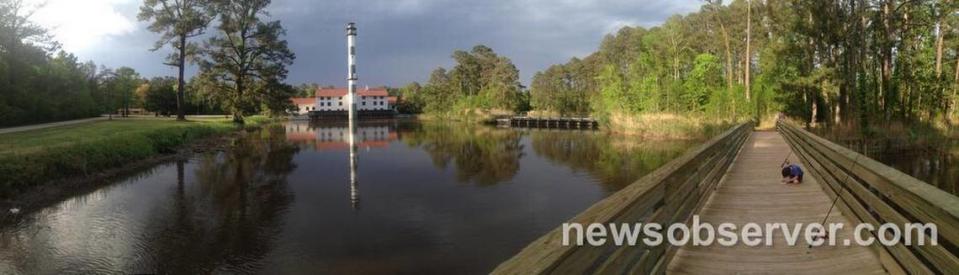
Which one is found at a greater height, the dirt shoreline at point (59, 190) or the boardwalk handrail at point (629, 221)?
the boardwalk handrail at point (629, 221)

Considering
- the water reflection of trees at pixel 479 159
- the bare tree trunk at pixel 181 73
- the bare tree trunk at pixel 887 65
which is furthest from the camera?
the bare tree trunk at pixel 181 73

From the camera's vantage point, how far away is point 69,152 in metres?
15.5

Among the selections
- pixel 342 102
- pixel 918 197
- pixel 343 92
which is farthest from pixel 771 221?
pixel 343 92

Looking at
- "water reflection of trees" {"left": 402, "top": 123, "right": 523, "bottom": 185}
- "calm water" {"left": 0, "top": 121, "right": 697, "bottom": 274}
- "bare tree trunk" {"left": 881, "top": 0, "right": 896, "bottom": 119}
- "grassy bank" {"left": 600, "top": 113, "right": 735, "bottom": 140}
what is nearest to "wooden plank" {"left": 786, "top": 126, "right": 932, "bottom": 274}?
"calm water" {"left": 0, "top": 121, "right": 697, "bottom": 274}

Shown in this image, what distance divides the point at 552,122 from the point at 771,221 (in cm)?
5091

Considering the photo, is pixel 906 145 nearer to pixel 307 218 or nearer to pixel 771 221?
pixel 771 221

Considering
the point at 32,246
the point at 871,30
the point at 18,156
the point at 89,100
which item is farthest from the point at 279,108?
the point at 871,30

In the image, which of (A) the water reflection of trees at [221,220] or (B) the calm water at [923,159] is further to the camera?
(B) the calm water at [923,159]

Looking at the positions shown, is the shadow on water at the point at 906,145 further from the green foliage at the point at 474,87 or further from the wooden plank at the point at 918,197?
the green foliage at the point at 474,87

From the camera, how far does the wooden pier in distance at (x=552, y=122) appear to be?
51438 millimetres

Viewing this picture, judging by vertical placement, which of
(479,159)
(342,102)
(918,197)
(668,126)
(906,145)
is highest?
(342,102)

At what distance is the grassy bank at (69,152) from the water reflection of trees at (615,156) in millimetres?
14983

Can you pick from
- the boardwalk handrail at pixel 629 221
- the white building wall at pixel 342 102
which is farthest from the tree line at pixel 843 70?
the white building wall at pixel 342 102

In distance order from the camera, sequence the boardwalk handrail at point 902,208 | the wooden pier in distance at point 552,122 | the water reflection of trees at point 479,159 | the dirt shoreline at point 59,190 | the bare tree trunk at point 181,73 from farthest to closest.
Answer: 1. the wooden pier in distance at point 552,122
2. the bare tree trunk at point 181,73
3. the water reflection of trees at point 479,159
4. the dirt shoreline at point 59,190
5. the boardwalk handrail at point 902,208
